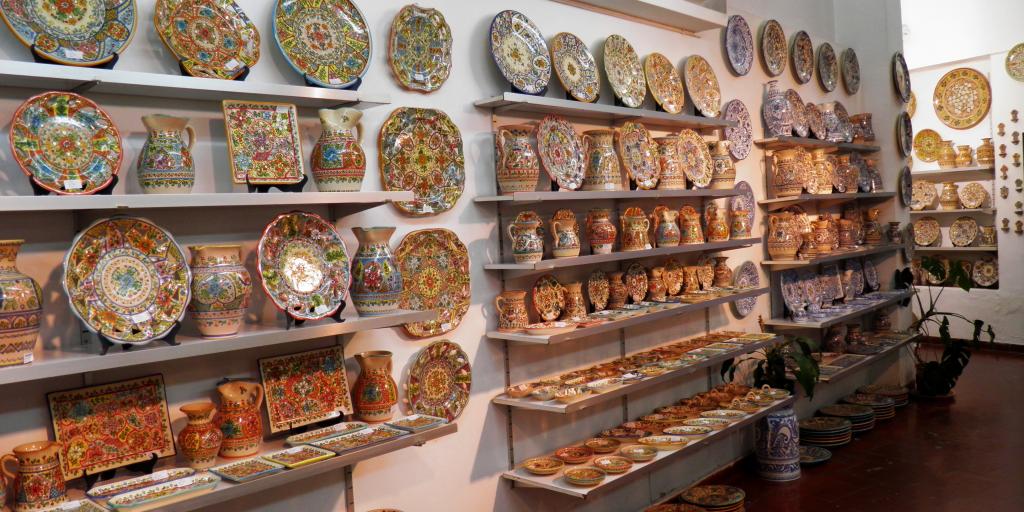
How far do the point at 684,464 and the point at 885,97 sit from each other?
3.50m

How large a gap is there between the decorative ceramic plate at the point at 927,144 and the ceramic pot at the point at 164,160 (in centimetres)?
799

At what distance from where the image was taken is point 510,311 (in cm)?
300

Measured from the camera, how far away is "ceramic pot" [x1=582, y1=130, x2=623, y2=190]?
10.8 ft

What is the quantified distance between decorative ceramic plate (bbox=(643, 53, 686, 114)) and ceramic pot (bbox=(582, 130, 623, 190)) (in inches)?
23.1

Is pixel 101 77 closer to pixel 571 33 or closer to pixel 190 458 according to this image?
pixel 190 458

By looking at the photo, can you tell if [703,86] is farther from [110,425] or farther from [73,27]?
[110,425]

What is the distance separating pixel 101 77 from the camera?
1.83 m

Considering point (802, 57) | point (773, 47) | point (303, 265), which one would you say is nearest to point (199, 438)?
point (303, 265)

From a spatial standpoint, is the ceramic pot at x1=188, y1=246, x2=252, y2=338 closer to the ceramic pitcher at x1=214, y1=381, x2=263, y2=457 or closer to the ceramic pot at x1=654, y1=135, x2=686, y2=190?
the ceramic pitcher at x1=214, y1=381, x2=263, y2=457

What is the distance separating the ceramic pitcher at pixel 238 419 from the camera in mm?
2143

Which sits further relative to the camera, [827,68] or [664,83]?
[827,68]

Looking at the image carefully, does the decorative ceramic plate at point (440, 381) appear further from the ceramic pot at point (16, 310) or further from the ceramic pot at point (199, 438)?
the ceramic pot at point (16, 310)

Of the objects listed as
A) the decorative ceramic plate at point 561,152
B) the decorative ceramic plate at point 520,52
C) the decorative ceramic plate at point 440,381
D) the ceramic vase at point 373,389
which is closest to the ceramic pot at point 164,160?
the ceramic vase at point 373,389

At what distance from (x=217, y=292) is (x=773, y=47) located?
3.94m
